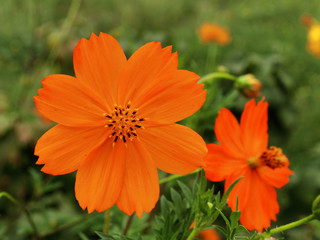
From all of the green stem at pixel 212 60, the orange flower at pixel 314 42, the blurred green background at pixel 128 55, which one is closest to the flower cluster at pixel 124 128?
the blurred green background at pixel 128 55

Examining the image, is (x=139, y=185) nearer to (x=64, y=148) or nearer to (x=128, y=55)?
(x=64, y=148)

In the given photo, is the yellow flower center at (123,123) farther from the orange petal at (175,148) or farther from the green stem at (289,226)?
the green stem at (289,226)

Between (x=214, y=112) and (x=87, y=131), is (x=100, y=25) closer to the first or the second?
(x=214, y=112)

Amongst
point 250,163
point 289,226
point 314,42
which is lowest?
point 289,226

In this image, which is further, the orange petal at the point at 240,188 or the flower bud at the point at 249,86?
the flower bud at the point at 249,86

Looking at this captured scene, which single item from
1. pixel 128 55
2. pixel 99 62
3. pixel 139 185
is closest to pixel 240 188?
pixel 139 185

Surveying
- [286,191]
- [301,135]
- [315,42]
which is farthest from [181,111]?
[315,42]
